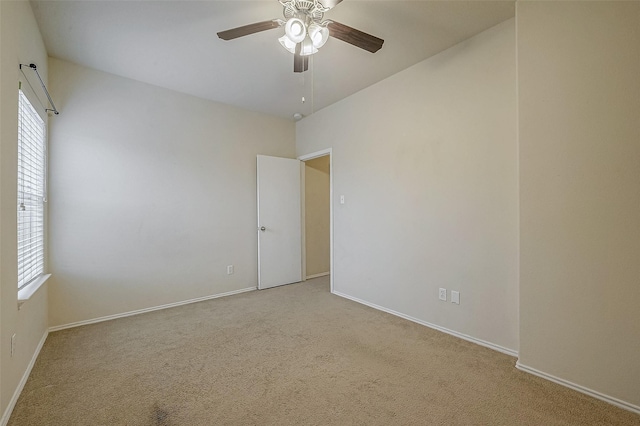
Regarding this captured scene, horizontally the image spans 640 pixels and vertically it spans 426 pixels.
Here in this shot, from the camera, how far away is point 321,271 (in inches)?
201

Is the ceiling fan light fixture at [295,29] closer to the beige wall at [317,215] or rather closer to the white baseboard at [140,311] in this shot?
the beige wall at [317,215]

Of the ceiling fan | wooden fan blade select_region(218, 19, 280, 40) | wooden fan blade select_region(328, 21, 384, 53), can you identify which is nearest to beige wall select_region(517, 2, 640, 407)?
wooden fan blade select_region(328, 21, 384, 53)

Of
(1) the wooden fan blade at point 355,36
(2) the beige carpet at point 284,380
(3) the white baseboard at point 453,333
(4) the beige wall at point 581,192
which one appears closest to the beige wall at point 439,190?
(3) the white baseboard at point 453,333

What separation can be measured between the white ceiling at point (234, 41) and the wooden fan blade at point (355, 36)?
332mm

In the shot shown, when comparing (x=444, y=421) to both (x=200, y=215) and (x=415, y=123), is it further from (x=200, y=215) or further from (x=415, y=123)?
(x=200, y=215)

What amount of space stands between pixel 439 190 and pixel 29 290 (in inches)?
140

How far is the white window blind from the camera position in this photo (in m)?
2.04

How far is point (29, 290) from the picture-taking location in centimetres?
213

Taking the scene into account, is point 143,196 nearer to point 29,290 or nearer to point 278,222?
point 29,290

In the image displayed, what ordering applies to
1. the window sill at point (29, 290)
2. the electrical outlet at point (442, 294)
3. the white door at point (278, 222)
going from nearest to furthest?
the window sill at point (29, 290), the electrical outlet at point (442, 294), the white door at point (278, 222)

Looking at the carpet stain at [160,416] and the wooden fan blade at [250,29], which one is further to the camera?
the wooden fan blade at [250,29]

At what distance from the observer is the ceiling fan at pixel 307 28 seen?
180 cm

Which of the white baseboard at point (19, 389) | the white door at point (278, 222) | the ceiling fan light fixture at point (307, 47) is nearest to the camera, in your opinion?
the white baseboard at point (19, 389)

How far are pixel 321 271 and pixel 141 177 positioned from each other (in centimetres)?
317
